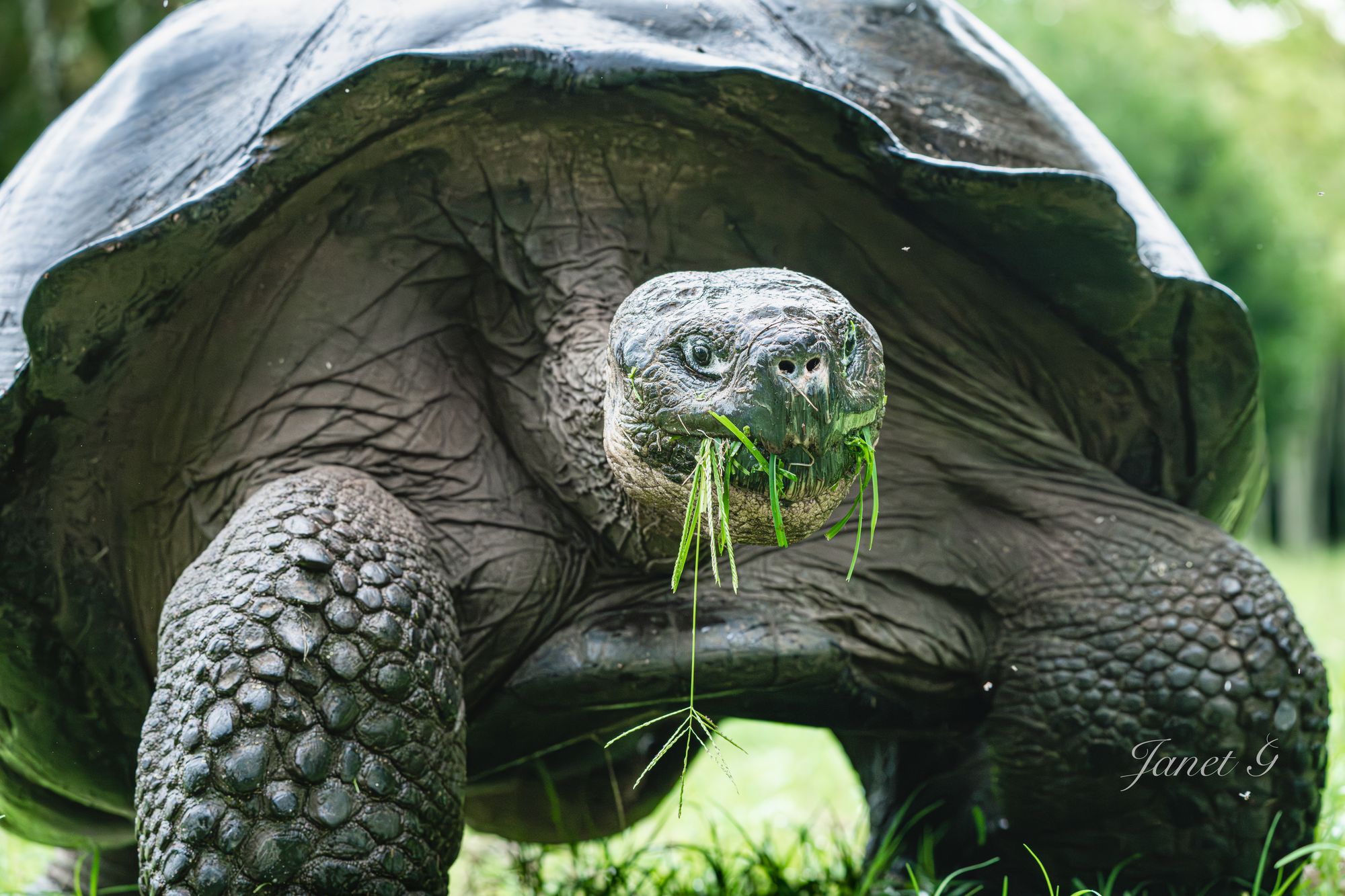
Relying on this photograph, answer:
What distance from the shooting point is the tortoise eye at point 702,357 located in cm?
195

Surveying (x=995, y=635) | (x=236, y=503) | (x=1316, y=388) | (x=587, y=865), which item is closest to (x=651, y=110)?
(x=236, y=503)

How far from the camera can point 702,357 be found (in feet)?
6.48

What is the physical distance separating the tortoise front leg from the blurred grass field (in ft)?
2.54

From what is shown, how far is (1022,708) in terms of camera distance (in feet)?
9.05

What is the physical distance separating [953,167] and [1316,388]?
62.3 feet

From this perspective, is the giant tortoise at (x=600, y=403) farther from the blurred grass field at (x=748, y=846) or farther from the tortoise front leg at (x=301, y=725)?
the blurred grass field at (x=748, y=846)

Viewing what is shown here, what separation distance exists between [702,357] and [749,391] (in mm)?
130

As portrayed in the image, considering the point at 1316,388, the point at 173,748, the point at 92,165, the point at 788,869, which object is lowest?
the point at 1316,388

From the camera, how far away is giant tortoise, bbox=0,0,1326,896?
245cm

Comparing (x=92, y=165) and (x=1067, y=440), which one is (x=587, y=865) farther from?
(x=92, y=165)
